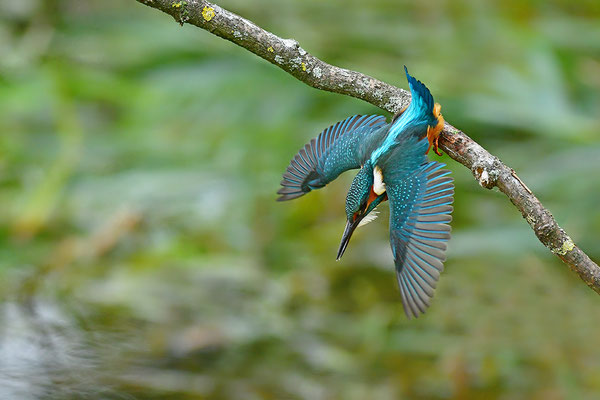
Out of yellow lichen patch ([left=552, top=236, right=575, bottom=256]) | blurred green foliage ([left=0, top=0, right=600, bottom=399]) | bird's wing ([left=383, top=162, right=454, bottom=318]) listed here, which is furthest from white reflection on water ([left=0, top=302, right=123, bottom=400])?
yellow lichen patch ([left=552, top=236, right=575, bottom=256])

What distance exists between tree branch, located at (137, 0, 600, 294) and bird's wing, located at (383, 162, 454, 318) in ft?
0.32

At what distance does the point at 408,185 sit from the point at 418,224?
9 cm

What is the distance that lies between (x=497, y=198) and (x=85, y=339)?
2.23 m

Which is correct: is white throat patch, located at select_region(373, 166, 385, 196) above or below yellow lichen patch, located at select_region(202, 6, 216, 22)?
below

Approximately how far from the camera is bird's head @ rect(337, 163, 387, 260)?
1898mm

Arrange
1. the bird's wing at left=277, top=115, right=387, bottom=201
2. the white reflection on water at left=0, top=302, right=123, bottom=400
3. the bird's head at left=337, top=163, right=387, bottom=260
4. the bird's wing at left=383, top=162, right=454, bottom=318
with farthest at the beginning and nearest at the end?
the white reflection on water at left=0, top=302, right=123, bottom=400, the bird's wing at left=277, top=115, right=387, bottom=201, the bird's head at left=337, top=163, right=387, bottom=260, the bird's wing at left=383, top=162, right=454, bottom=318

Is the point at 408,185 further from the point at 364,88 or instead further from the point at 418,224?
the point at 364,88

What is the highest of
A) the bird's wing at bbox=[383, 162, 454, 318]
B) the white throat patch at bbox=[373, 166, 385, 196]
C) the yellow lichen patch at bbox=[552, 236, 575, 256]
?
the white throat patch at bbox=[373, 166, 385, 196]

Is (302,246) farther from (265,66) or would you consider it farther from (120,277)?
(265,66)

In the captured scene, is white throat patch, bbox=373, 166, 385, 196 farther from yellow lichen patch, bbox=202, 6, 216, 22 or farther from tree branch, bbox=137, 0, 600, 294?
yellow lichen patch, bbox=202, 6, 216, 22

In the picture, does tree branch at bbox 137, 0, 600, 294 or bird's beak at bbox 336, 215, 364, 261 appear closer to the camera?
tree branch at bbox 137, 0, 600, 294

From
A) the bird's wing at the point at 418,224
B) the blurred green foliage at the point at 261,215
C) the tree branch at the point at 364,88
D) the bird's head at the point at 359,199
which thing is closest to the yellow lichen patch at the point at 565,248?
the tree branch at the point at 364,88

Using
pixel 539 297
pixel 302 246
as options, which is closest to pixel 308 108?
pixel 302 246

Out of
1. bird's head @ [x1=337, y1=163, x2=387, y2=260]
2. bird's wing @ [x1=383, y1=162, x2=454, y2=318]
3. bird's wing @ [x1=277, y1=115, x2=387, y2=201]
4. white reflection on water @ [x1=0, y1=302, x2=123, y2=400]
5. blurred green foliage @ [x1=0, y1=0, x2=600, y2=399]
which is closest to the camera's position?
bird's wing @ [x1=383, y1=162, x2=454, y2=318]
